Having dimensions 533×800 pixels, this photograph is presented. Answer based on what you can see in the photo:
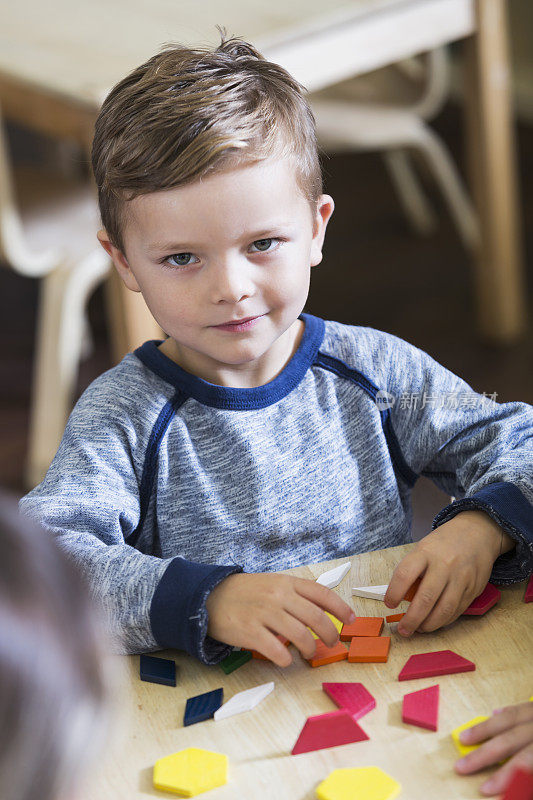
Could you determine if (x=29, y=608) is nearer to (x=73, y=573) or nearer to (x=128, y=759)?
(x=73, y=573)

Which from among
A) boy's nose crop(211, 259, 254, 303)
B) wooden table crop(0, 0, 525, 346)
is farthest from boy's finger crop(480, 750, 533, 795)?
wooden table crop(0, 0, 525, 346)

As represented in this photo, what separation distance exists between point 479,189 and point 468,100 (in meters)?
0.22

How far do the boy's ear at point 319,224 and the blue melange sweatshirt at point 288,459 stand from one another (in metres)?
0.09

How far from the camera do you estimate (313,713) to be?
0.63m

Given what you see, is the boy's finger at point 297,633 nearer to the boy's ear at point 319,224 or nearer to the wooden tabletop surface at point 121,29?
the boy's ear at point 319,224

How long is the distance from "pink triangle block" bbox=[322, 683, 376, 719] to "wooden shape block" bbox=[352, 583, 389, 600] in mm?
108

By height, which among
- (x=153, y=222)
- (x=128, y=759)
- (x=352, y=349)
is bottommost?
(x=128, y=759)

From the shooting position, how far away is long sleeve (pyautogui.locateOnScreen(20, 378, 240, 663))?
2.28 feet

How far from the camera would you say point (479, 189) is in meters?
2.50

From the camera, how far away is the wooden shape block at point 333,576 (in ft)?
2.51

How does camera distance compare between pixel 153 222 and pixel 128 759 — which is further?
pixel 153 222

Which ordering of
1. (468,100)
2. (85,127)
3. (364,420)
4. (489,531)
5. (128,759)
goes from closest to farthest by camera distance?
(128,759) < (489,531) < (364,420) < (85,127) < (468,100)

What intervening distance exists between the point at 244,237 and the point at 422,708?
37 centimetres

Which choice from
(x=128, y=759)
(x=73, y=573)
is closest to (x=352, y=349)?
(x=128, y=759)
